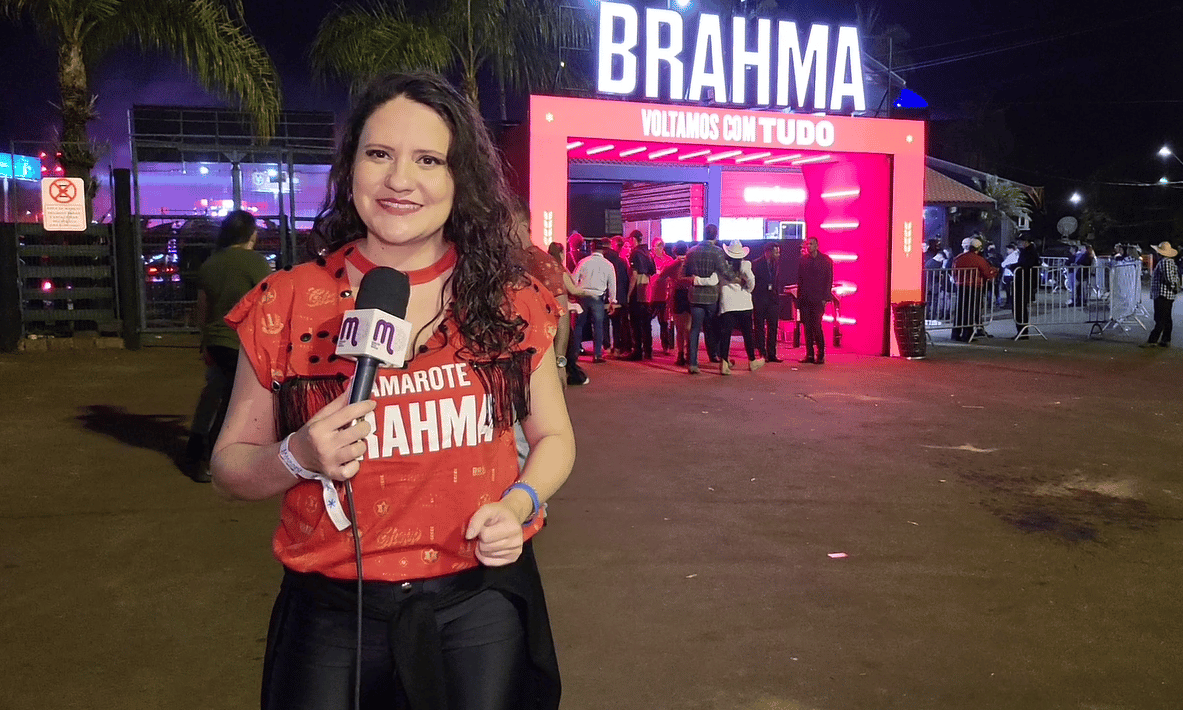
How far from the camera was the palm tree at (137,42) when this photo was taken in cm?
1411

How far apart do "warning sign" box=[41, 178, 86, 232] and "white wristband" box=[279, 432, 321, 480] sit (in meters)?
14.3

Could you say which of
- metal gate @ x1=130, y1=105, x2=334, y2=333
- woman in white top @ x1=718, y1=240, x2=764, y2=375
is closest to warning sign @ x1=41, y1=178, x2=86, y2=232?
metal gate @ x1=130, y1=105, x2=334, y2=333

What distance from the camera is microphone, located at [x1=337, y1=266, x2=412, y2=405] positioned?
1.60 metres

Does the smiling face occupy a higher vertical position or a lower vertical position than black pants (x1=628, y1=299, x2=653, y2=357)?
higher

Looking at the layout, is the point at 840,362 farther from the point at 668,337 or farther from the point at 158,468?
the point at 158,468

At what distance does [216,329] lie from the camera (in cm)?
688

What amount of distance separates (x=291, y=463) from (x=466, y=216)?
0.62m

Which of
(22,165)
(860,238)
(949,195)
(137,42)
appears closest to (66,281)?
(137,42)

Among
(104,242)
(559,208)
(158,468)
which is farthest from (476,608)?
(104,242)

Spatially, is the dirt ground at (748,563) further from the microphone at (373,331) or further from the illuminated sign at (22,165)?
the illuminated sign at (22,165)

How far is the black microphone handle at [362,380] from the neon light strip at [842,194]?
47.8ft

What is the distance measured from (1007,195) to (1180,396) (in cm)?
2466

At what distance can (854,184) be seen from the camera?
1537cm

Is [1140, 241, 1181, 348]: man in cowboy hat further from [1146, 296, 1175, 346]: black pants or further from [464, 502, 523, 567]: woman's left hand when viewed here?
[464, 502, 523, 567]: woman's left hand
